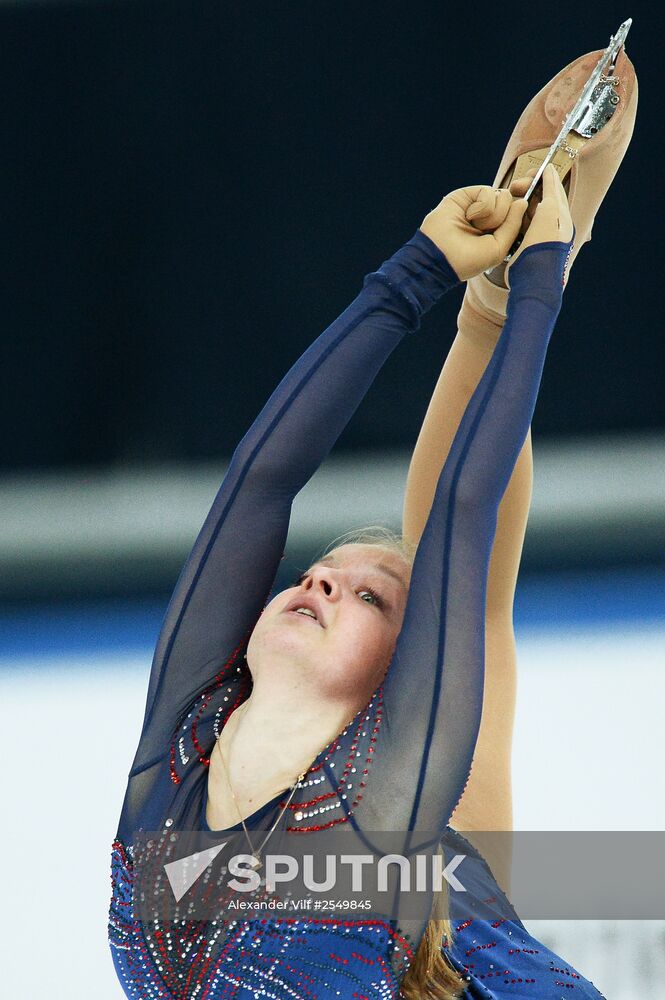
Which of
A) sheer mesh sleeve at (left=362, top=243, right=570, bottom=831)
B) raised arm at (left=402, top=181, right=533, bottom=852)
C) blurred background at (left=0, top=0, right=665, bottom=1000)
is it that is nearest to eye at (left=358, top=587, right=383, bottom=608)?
sheer mesh sleeve at (left=362, top=243, right=570, bottom=831)

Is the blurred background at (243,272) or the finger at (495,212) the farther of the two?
the blurred background at (243,272)

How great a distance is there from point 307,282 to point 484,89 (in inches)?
21.0

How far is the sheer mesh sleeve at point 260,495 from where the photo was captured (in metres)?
1.17

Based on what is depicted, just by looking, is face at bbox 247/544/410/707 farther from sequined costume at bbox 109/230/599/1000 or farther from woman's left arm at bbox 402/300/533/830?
woman's left arm at bbox 402/300/533/830

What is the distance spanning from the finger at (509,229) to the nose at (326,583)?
0.34 meters

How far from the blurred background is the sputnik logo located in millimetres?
1251

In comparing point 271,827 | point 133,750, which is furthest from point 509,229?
point 133,750

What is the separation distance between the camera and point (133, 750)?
6.33 feet

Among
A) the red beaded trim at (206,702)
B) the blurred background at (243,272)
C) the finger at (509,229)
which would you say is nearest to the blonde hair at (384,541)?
the red beaded trim at (206,702)

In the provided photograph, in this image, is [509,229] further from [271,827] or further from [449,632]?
[271,827]

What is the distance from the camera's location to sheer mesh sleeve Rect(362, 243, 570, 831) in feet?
3.44

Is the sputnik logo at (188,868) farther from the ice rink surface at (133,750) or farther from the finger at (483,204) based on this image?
the finger at (483,204)

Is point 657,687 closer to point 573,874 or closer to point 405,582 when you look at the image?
point 573,874

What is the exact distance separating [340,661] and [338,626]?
3 cm
